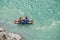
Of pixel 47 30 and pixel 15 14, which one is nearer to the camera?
pixel 47 30

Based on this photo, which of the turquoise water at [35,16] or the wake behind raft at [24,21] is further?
the wake behind raft at [24,21]

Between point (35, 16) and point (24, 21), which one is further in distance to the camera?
point (35, 16)

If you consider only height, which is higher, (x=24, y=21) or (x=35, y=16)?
(x=35, y=16)

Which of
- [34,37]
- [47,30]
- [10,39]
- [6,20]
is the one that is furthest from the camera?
[6,20]

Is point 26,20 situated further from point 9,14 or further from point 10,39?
point 10,39

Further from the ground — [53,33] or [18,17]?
[18,17]

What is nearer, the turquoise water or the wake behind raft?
the turquoise water

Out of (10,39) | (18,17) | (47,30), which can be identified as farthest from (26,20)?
(10,39)

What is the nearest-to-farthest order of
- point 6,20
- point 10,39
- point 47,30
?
point 10,39 < point 47,30 < point 6,20
